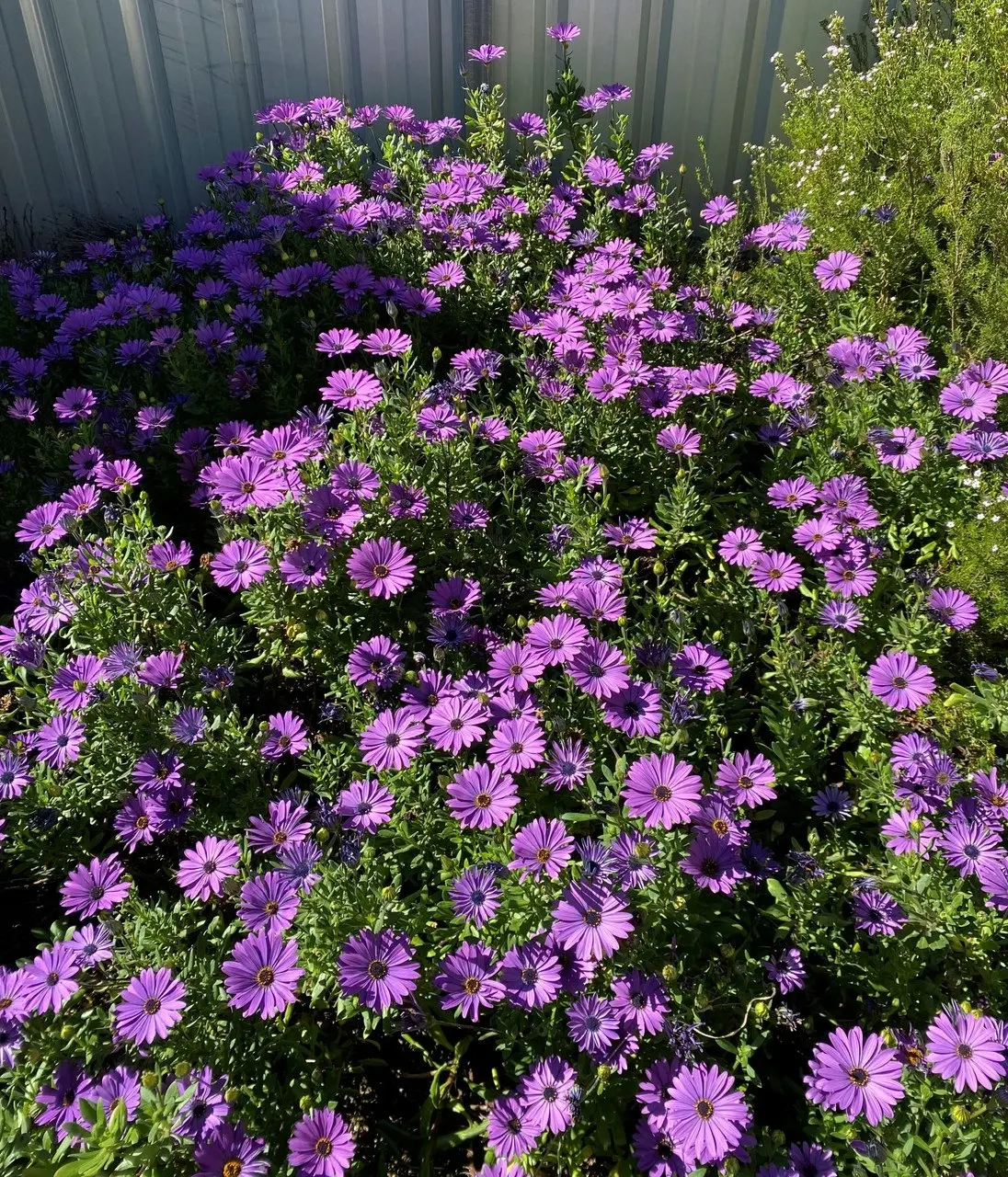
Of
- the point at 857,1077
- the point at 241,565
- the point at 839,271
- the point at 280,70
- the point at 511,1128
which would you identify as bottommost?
the point at 511,1128

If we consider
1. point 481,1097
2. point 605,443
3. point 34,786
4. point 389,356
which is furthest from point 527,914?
point 389,356

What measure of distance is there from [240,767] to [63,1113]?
777 millimetres

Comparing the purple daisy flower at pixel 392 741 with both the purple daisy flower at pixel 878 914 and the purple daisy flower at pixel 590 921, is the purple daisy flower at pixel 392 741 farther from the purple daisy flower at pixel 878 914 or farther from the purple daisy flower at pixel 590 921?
the purple daisy flower at pixel 878 914

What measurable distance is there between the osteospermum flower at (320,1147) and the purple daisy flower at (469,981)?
26cm

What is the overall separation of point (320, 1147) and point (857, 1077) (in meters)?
0.94

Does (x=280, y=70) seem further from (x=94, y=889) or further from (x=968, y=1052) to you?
(x=968, y=1052)

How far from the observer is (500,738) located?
1.88 meters

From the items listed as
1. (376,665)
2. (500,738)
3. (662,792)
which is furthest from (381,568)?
(662,792)

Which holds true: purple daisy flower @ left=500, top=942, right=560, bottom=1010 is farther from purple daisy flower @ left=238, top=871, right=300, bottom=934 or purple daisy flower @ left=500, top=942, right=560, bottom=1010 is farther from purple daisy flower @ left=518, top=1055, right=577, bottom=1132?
purple daisy flower @ left=238, top=871, right=300, bottom=934

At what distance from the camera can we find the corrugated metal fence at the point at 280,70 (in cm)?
416

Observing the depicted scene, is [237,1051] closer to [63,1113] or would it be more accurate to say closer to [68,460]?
[63,1113]

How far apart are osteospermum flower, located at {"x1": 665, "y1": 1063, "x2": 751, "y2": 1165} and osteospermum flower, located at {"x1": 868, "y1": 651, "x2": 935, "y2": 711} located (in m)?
0.92

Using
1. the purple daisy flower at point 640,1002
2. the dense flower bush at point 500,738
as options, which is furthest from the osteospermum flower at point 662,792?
the purple daisy flower at point 640,1002

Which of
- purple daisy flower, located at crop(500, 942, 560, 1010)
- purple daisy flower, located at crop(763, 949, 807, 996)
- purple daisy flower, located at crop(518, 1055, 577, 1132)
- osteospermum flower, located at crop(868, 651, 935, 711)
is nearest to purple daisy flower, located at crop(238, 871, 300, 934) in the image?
purple daisy flower, located at crop(500, 942, 560, 1010)
